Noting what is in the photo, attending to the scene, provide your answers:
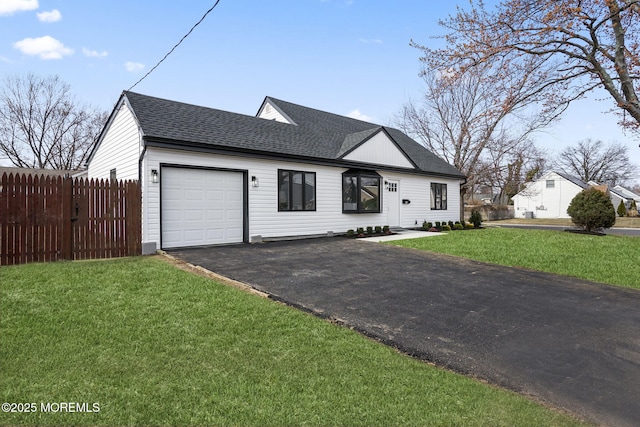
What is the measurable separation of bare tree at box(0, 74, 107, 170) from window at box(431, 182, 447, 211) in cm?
2901

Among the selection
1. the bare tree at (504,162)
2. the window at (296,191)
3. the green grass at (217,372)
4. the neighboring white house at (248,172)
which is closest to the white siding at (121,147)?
the neighboring white house at (248,172)

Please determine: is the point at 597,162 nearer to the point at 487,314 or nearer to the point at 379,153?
the point at 379,153

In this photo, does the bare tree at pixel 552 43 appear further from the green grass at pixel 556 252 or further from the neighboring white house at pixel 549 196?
the neighboring white house at pixel 549 196

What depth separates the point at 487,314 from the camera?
482cm

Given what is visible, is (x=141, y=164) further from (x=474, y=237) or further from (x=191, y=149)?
(x=474, y=237)

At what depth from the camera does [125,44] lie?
434 inches

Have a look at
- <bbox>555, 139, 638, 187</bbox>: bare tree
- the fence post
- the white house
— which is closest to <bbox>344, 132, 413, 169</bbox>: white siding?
the fence post

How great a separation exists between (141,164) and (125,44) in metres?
4.84

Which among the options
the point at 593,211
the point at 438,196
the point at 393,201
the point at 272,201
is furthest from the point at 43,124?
the point at 593,211

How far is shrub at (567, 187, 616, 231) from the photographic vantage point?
1372 centimetres

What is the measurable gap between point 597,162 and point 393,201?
52.0 meters

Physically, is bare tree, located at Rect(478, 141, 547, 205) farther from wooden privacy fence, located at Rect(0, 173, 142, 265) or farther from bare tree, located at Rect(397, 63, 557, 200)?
wooden privacy fence, located at Rect(0, 173, 142, 265)

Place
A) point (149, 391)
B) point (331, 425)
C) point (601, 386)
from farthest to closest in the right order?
1. point (601, 386)
2. point (149, 391)
3. point (331, 425)

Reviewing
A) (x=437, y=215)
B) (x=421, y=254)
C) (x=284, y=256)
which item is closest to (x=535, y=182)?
(x=437, y=215)
